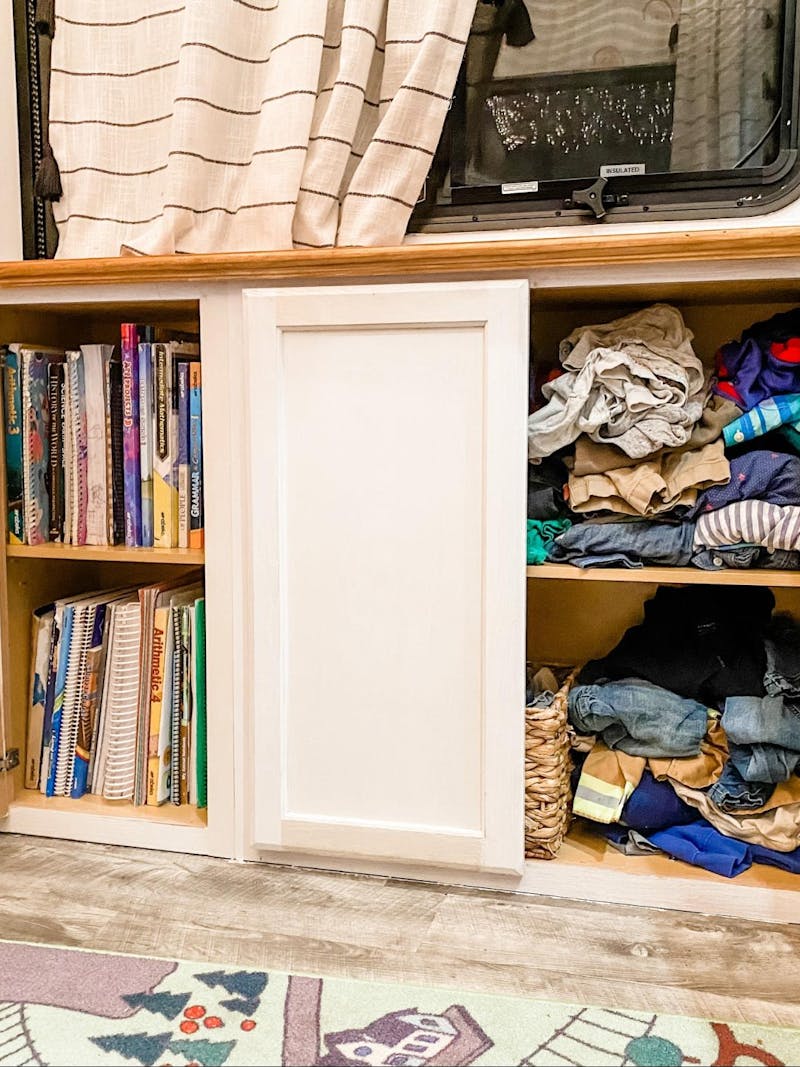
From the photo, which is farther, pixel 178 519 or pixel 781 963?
pixel 178 519

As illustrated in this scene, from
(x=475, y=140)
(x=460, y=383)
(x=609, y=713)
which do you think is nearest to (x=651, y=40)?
(x=475, y=140)

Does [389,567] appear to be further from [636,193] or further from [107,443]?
[636,193]

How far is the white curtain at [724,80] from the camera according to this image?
4.85ft

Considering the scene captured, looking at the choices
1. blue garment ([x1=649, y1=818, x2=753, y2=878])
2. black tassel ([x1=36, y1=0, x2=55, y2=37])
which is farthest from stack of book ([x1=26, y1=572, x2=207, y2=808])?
black tassel ([x1=36, y1=0, x2=55, y2=37])

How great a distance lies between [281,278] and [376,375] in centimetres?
20

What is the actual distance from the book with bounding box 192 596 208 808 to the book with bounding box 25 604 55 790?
274mm

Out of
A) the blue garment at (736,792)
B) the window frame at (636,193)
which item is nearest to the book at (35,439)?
the window frame at (636,193)

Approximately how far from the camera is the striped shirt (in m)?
1.30

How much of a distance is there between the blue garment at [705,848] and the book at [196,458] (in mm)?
819

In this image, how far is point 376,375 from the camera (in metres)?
1.36

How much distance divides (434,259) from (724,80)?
59 cm

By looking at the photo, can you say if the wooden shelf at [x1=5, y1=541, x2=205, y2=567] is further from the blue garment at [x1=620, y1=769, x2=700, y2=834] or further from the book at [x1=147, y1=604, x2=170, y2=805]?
the blue garment at [x1=620, y1=769, x2=700, y2=834]

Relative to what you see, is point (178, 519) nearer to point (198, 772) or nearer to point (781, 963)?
point (198, 772)

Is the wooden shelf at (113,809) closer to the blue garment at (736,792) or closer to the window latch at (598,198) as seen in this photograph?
the blue garment at (736,792)
